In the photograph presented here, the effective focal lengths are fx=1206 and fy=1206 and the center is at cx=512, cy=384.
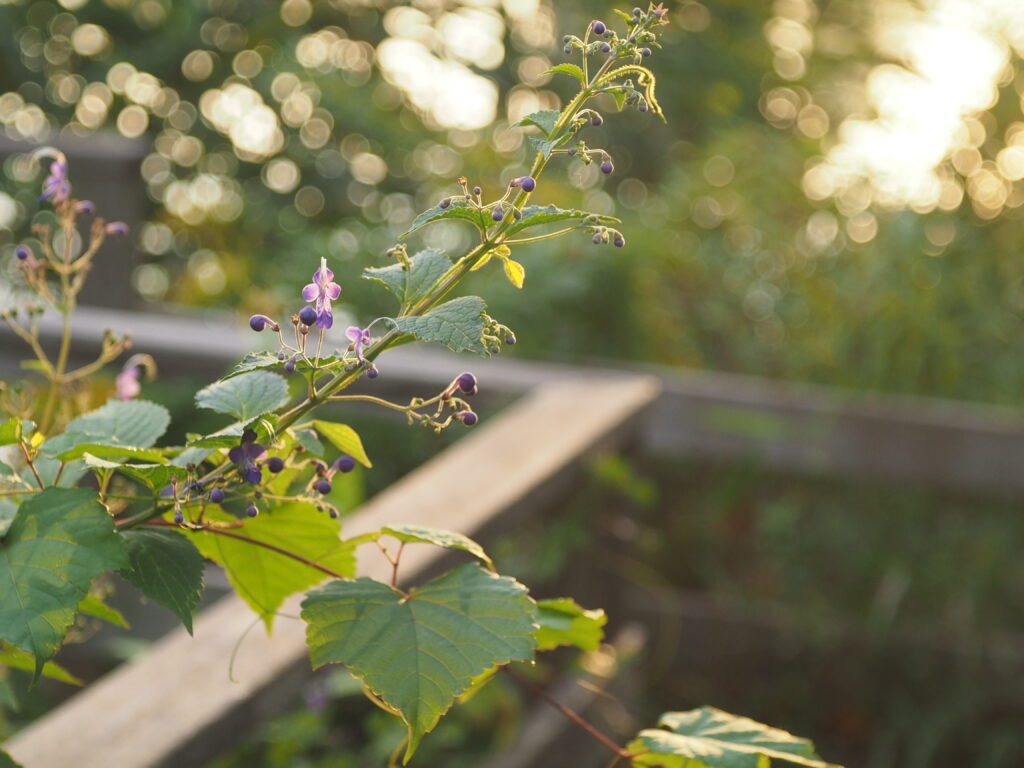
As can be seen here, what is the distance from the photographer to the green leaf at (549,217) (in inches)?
18.9

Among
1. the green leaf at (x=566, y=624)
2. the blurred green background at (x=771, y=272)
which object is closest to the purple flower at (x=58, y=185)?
the green leaf at (x=566, y=624)

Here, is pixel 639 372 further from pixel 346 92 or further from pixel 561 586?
pixel 346 92

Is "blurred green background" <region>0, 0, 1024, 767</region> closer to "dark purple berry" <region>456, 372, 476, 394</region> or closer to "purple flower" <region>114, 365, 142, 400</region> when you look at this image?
"purple flower" <region>114, 365, 142, 400</region>

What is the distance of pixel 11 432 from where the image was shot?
500 mm

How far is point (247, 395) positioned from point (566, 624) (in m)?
0.23

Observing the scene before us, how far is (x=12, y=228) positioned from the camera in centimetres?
412

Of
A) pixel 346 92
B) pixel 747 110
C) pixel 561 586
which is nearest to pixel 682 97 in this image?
pixel 747 110

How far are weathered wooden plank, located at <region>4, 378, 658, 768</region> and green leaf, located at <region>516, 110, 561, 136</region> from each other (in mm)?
487

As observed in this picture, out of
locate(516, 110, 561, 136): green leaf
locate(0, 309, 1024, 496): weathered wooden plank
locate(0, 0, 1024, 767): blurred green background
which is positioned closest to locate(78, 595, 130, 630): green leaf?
locate(516, 110, 561, 136): green leaf

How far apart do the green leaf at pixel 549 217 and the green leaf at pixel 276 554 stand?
20cm

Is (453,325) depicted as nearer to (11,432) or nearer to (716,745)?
(11,432)

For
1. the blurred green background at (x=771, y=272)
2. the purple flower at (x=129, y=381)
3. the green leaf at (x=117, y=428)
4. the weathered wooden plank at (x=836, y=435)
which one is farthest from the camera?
the blurred green background at (x=771, y=272)

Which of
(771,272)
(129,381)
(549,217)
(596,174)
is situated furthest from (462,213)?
(596,174)

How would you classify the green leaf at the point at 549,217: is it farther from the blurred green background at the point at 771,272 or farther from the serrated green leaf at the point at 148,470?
the blurred green background at the point at 771,272
